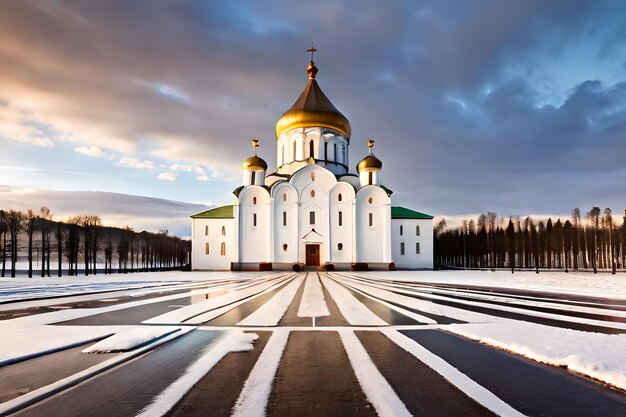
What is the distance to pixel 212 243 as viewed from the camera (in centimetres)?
4459

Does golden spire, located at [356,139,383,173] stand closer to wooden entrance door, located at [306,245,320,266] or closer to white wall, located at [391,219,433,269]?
white wall, located at [391,219,433,269]

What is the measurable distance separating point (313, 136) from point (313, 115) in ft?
9.29

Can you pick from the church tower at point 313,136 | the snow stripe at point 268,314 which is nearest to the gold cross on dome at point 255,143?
the church tower at point 313,136

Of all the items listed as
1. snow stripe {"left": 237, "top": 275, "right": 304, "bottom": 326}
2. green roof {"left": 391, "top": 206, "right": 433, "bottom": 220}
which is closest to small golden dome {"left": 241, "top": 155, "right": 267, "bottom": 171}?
green roof {"left": 391, "top": 206, "right": 433, "bottom": 220}

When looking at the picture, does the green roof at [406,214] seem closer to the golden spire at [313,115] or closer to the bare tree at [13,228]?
the golden spire at [313,115]

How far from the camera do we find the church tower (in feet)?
158

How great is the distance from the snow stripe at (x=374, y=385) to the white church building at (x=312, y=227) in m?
36.1

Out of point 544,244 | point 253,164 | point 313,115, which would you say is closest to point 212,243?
point 253,164

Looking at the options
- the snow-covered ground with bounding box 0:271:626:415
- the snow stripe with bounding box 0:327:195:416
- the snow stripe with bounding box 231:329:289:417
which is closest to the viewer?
the snow stripe with bounding box 231:329:289:417

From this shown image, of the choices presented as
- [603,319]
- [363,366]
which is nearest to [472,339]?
[363,366]

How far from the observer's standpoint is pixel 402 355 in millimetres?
4785

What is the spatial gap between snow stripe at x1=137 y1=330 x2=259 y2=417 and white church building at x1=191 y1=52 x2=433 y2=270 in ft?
115

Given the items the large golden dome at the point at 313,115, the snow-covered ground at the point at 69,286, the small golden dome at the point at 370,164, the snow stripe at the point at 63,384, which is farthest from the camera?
the large golden dome at the point at 313,115

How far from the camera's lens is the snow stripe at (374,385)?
2.96 metres
